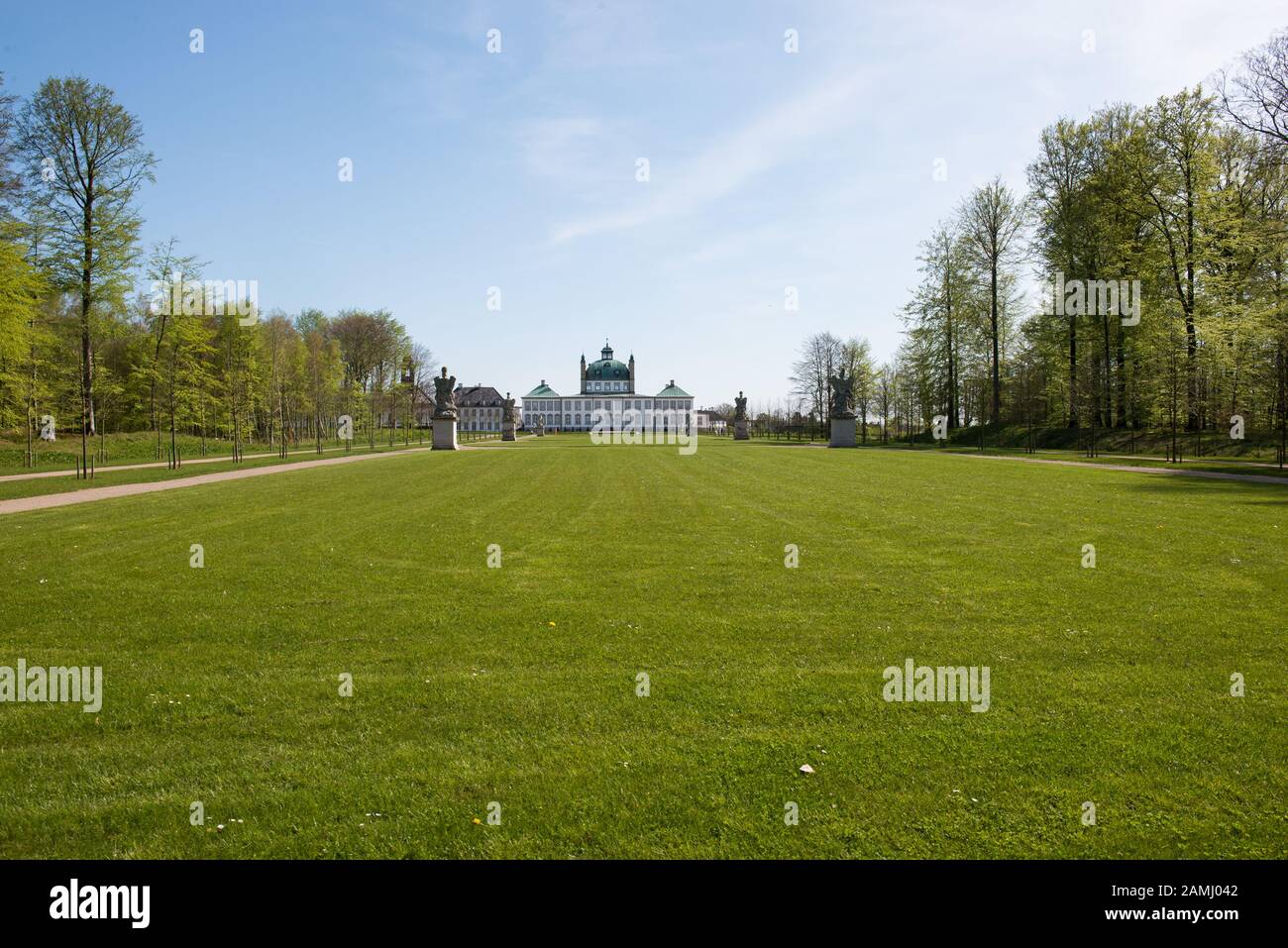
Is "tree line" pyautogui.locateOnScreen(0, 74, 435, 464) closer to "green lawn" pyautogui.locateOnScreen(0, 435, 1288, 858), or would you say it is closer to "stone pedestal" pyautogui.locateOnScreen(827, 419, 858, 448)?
"green lawn" pyautogui.locateOnScreen(0, 435, 1288, 858)

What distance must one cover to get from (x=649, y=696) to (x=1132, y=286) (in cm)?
4799

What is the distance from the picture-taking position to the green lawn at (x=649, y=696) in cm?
377

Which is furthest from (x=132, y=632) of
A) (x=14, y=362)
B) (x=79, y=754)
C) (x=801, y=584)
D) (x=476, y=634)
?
(x=14, y=362)

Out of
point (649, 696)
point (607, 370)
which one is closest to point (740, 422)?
point (649, 696)

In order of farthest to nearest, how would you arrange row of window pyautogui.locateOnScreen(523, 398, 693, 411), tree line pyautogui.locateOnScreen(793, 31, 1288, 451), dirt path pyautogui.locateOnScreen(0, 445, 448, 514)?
row of window pyautogui.locateOnScreen(523, 398, 693, 411) < tree line pyautogui.locateOnScreen(793, 31, 1288, 451) < dirt path pyautogui.locateOnScreen(0, 445, 448, 514)

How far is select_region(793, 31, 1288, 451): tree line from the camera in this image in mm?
31141

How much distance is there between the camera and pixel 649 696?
5.52 metres

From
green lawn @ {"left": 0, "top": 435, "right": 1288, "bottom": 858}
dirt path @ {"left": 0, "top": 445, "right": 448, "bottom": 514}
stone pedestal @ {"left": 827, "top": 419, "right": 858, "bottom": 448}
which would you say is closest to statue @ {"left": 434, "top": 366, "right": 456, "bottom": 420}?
dirt path @ {"left": 0, "top": 445, "right": 448, "bottom": 514}

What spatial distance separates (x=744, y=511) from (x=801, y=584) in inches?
266

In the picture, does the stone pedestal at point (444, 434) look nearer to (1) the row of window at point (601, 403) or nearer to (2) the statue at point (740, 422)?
(2) the statue at point (740, 422)

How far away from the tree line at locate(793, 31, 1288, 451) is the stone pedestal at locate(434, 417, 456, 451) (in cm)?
3910

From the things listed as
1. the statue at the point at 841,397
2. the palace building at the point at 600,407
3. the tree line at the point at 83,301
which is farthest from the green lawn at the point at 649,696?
the palace building at the point at 600,407

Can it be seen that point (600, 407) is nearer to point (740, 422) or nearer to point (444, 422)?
point (740, 422)
